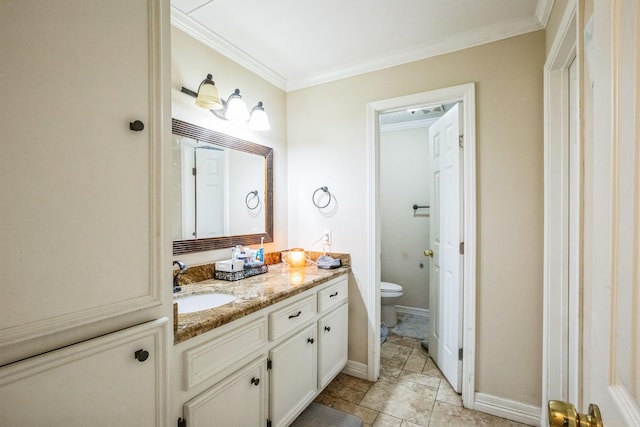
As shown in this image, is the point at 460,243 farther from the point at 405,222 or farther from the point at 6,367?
the point at 6,367

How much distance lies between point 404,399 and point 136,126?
223 centimetres

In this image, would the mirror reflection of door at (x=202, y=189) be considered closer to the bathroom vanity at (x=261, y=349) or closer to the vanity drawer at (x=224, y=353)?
the bathroom vanity at (x=261, y=349)

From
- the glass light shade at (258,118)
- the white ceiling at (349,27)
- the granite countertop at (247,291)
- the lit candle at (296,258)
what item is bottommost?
the granite countertop at (247,291)

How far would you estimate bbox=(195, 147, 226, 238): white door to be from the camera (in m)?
1.88

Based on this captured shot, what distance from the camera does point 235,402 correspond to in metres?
1.27

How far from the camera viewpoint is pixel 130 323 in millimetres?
875

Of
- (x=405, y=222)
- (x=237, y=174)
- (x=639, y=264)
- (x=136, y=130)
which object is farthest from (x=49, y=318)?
(x=405, y=222)

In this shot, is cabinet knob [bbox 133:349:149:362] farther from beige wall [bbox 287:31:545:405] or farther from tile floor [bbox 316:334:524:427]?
beige wall [bbox 287:31:545:405]

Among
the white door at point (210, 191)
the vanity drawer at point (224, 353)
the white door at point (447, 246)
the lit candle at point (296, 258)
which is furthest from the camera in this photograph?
the lit candle at point (296, 258)

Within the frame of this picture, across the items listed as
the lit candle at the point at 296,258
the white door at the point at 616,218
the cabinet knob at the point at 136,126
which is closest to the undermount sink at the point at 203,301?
the lit candle at the point at 296,258

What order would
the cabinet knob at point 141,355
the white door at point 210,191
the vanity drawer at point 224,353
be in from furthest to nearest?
the white door at point 210,191, the vanity drawer at point 224,353, the cabinet knob at point 141,355

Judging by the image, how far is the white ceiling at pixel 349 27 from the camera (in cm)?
165

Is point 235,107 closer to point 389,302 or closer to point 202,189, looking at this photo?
point 202,189

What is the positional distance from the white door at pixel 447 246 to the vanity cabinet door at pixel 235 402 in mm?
1401
